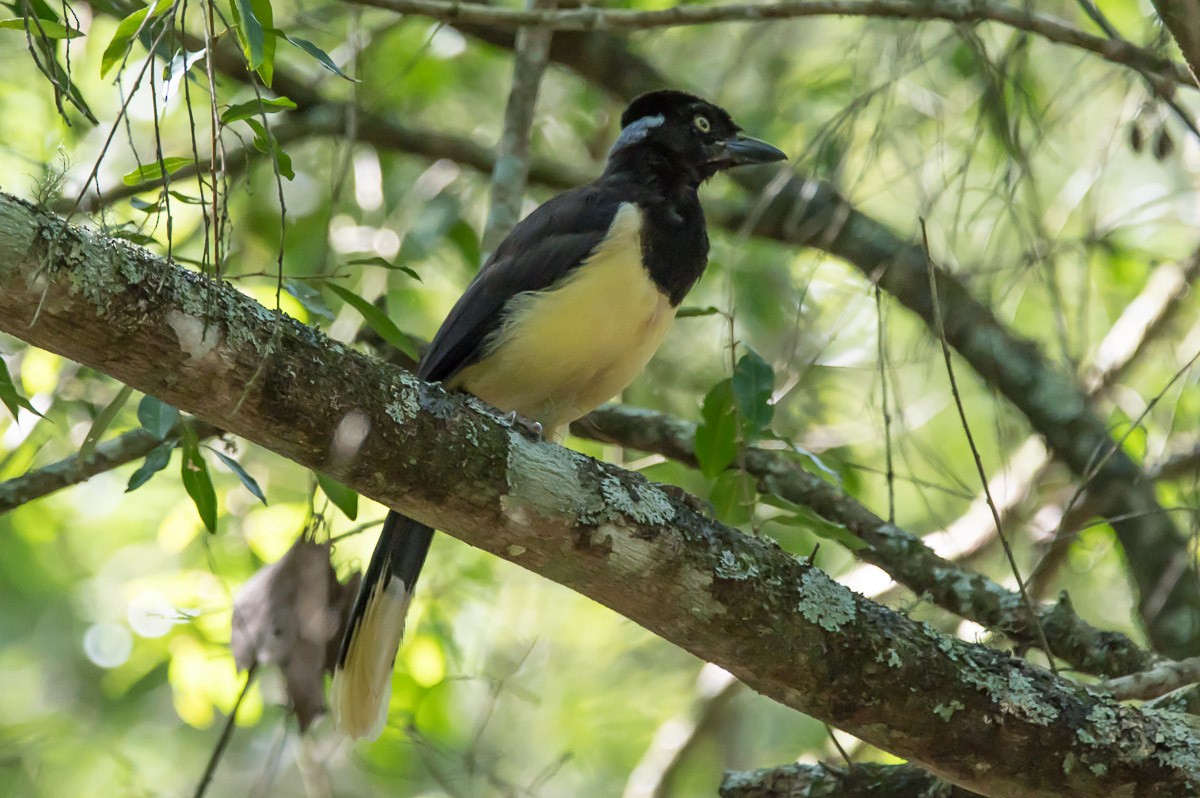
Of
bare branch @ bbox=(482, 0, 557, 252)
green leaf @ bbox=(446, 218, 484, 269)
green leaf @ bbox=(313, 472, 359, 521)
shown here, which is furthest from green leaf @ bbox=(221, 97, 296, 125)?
green leaf @ bbox=(446, 218, 484, 269)

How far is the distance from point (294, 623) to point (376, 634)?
1.01ft

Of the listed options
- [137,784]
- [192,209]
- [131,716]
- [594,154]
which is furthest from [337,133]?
[131,716]

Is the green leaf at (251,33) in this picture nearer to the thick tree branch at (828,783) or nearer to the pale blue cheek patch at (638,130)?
the thick tree branch at (828,783)

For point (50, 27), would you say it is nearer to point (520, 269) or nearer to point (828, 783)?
point (520, 269)

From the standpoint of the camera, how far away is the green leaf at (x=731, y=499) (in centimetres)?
380

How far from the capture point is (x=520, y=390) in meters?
4.38

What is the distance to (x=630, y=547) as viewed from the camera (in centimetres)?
288

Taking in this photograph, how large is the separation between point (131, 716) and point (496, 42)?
13.9 feet

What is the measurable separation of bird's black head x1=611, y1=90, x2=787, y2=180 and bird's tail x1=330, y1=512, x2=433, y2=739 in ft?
6.27

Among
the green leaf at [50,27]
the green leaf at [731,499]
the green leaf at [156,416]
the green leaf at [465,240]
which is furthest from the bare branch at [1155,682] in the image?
the green leaf at [465,240]

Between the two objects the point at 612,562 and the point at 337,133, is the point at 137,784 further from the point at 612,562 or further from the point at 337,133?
the point at 612,562

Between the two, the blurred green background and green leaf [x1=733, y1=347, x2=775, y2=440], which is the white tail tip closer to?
the blurred green background

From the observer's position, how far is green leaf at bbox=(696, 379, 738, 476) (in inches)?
149

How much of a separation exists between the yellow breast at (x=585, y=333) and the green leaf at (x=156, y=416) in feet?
4.25
